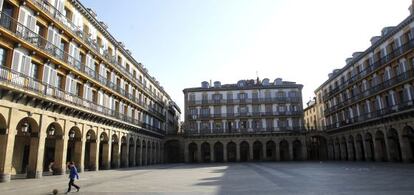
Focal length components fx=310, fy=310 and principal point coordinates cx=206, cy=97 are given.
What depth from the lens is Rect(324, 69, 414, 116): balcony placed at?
3142 cm

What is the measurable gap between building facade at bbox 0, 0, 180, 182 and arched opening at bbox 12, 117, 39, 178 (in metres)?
0.06

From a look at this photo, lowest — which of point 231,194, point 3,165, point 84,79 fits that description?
point 231,194

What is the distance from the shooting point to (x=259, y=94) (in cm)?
5966

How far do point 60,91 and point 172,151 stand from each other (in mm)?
40797

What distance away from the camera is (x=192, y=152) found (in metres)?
60.4

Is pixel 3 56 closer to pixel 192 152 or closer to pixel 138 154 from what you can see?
pixel 138 154

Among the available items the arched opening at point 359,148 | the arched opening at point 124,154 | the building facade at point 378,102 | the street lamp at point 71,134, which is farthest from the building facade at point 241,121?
the street lamp at point 71,134

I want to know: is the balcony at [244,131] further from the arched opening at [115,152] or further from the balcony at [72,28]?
the balcony at [72,28]

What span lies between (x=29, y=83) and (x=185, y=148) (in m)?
38.3

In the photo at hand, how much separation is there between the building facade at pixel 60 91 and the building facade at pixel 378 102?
29570 millimetres

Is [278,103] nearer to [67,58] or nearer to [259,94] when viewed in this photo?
[259,94]

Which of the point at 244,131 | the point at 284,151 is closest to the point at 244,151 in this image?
the point at 244,131

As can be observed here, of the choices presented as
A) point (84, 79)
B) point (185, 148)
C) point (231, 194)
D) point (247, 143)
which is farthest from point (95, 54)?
point (247, 143)

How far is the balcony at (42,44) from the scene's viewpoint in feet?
59.6
